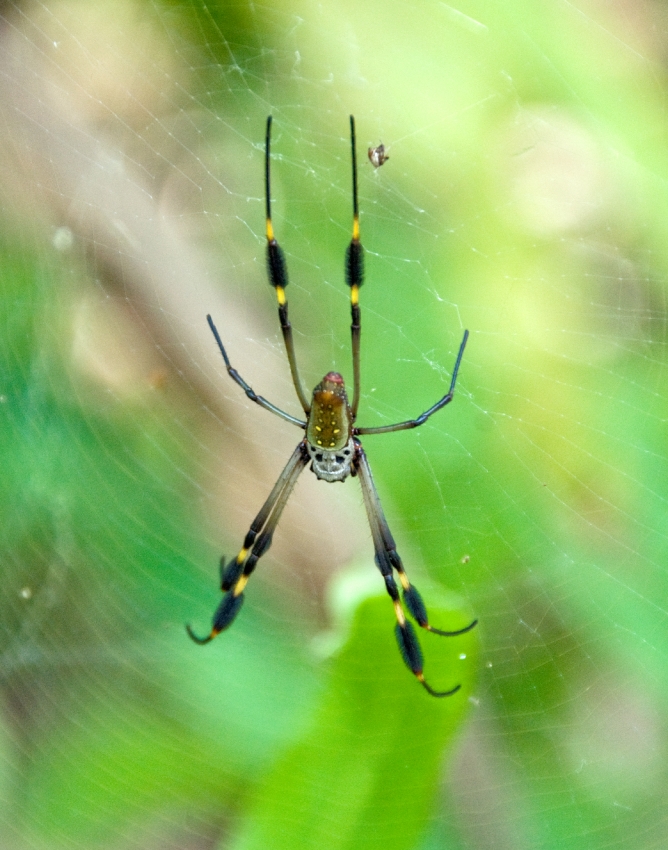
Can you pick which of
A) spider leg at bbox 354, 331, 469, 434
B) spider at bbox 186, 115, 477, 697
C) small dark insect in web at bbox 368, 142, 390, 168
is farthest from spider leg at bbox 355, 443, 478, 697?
small dark insect in web at bbox 368, 142, 390, 168

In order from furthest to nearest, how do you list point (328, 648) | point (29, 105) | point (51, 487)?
point (51, 487)
point (29, 105)
point (328, 648)

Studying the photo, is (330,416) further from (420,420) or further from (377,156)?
(377,156)

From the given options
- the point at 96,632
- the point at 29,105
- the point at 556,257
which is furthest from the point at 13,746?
the point at 556,257

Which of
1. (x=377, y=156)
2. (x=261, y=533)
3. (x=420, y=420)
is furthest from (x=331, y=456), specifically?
(x=377, y=156)

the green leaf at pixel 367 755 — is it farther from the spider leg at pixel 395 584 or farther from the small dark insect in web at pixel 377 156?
the small dark insect in web at pixel 377 156

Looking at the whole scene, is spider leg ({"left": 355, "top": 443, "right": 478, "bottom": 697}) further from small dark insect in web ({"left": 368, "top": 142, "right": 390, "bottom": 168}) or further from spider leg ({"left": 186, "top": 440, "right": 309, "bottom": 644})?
small dark insect in web ({"left": 368, "top": 142, "right": 390, "bottom": 168})

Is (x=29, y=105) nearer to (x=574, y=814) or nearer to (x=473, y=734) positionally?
(x=473, y=734)

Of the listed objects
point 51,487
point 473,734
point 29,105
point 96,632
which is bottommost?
point 473,734
